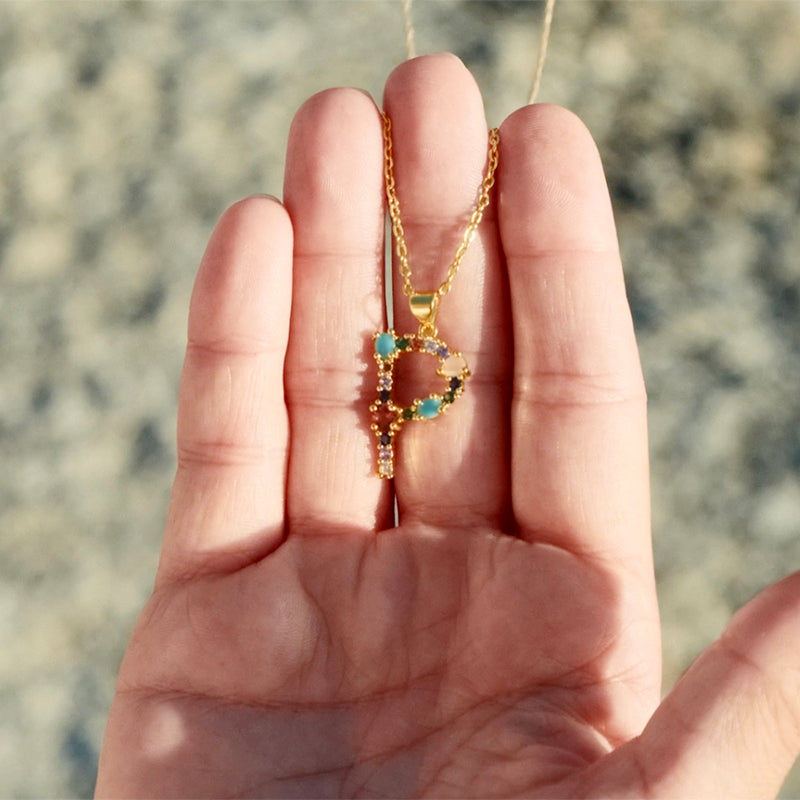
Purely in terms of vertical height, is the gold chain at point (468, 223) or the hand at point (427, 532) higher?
the gold chain at point (468, 223)

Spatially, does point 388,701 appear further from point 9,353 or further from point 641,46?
point 641,46

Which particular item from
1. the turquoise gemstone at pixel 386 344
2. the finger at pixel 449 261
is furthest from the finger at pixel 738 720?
the turquoise gemstone at pixel 386 344

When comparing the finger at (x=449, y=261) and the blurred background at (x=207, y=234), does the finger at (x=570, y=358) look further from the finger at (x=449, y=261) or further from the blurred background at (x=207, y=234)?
the blurred background at (x=207, y=234)

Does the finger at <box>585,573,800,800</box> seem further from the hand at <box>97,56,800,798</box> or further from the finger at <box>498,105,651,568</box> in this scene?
the finger at <box>498,105,651,568</box>

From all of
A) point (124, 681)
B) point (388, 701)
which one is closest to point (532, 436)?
point (388, 701)

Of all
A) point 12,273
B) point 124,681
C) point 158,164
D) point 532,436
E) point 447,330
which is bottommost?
point 124,681

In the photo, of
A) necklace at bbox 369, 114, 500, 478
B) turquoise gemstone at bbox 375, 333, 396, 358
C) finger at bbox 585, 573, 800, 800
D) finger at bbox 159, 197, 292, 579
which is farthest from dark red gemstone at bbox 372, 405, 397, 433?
finger at bbox 585, 573, 800, 800
